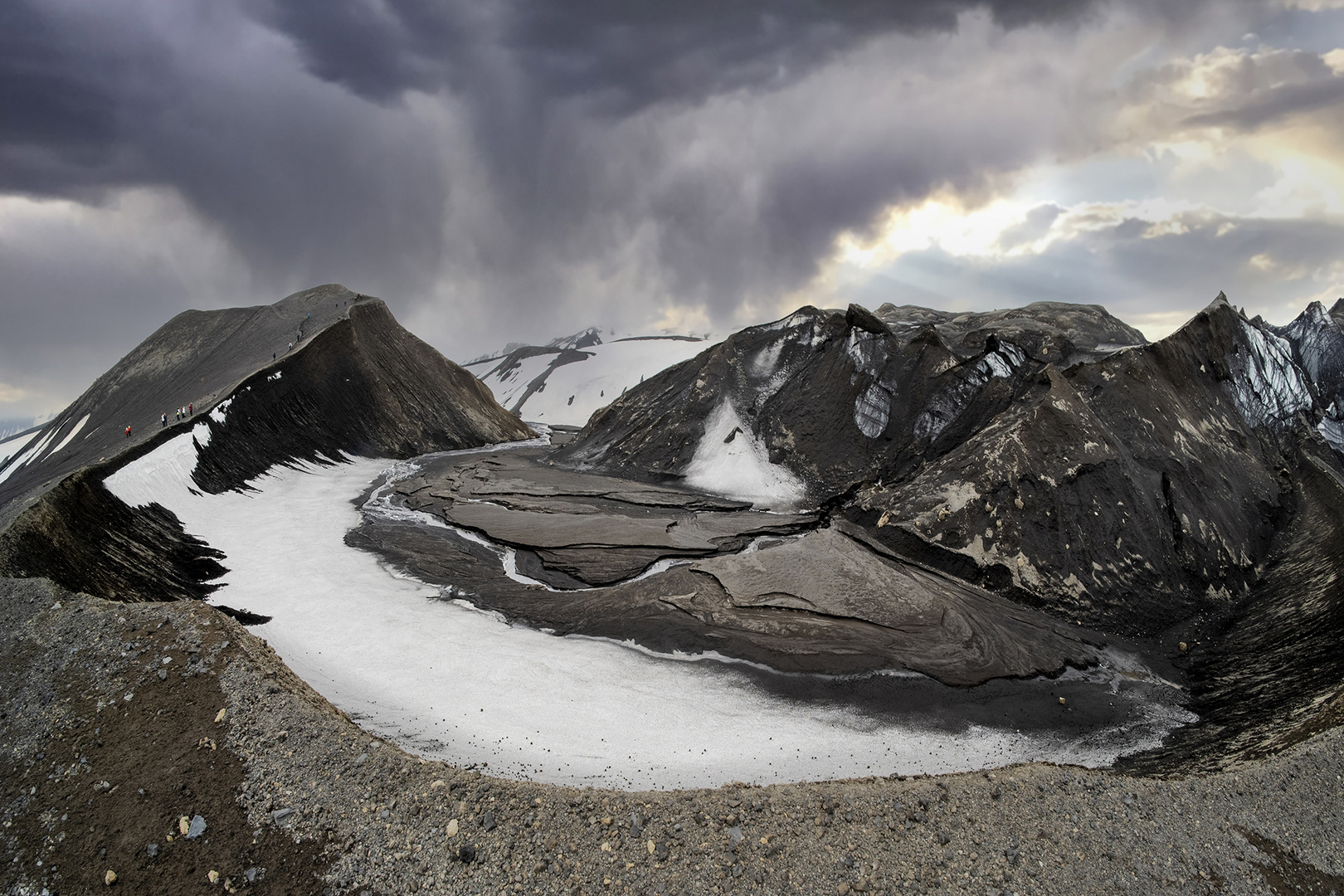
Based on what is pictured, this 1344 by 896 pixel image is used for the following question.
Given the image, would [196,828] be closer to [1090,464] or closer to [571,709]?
[571,709]

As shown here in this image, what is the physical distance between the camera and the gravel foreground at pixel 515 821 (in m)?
6.36

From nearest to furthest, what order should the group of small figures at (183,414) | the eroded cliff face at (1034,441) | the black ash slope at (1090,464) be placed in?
the black ash slope at (1090,464)
the eroded cliff face at (1034,441)
the group of small figures at (183,414)

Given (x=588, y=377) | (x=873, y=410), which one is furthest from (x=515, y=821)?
(x=588, y=377)

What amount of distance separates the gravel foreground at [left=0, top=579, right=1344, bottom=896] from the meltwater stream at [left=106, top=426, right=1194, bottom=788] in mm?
1381

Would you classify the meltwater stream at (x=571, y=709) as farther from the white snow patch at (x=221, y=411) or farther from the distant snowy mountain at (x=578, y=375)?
the distant snowy mountain at (x=578, y=375)

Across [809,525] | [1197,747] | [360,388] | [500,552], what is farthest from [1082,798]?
[360,388]

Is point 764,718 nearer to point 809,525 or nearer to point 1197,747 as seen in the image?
point 1197,747

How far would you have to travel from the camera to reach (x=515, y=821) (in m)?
6.98

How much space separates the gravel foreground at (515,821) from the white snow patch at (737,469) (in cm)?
1747

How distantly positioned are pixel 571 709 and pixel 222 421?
26.4 m

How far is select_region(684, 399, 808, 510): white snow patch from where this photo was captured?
26344 mm

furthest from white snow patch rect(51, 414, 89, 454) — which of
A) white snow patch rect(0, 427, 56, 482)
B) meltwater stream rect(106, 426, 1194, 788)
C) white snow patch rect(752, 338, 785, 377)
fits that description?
white snow patch rect(752, 338, 785, 377)

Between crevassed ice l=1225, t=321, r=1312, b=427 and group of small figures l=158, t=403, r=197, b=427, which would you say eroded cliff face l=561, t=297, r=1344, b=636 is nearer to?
crevassed ice l=1225, t=321, r=1312, b=427

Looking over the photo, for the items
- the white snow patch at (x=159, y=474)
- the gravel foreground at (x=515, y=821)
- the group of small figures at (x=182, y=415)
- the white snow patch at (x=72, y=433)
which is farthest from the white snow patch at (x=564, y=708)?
the white snow patch at (x=72, y=433)
